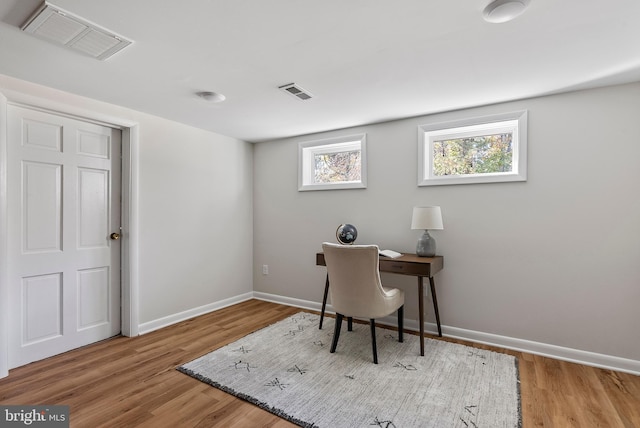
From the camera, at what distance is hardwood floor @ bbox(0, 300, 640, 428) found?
1.79m

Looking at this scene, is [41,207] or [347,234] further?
[347,234]

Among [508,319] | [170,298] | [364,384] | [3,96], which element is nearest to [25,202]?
[3,96]

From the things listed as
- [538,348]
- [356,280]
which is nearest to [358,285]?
[356,280]

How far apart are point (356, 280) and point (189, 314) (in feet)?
7.12

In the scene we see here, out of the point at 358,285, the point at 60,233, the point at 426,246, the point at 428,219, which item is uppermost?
the point at 428,219

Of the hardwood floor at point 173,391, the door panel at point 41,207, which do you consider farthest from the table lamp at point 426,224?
the door panel at point 41,207

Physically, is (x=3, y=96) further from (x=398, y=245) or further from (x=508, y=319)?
(x=508, y=319)

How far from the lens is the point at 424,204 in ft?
10.4

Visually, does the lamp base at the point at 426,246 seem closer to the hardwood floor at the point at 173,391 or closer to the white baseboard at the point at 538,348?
the white baseboard at the point at 538,348

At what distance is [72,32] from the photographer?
168cm

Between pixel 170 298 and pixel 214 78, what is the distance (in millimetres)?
2365

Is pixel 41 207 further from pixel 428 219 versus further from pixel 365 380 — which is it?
pixel 428 219

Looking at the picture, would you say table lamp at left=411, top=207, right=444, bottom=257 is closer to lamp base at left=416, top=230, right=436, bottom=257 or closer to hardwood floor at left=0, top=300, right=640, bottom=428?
lamp base at left=416, top=230, right=436, bottom=257

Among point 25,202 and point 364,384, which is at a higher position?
point 25,202
